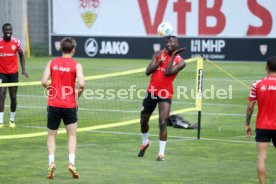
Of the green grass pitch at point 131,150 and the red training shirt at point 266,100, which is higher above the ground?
the red training shirt at point 266,100

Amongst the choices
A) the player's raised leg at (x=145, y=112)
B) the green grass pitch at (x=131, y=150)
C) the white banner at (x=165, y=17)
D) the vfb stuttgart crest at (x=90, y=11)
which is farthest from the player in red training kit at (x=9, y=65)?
the vfb stuttgart crest at (x=90, y=11)

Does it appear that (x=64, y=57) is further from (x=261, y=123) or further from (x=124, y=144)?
(x=124, y=144)

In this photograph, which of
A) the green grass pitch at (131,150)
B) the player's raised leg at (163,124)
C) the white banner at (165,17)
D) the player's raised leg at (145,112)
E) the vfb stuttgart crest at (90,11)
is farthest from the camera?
the vfb stuttgart crest at (90,11)

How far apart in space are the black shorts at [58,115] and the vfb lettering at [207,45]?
29.3 m

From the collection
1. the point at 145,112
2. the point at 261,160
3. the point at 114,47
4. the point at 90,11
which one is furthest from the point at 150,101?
the point at 90,11

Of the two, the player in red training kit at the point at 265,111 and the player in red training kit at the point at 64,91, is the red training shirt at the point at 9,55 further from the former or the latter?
the player in red training kit at the point at 265,111

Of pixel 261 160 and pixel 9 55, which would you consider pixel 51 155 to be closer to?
pixel 261 160

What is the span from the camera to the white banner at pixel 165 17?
41.7 metres

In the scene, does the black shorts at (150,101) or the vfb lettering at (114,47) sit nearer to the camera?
the black shorts at (150,101)

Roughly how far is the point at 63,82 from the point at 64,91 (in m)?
0.16

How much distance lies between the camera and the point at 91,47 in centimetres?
4484

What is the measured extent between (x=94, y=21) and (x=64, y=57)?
108 feet

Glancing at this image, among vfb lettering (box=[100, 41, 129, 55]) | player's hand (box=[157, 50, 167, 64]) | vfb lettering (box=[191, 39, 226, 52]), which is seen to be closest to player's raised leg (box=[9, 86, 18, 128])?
player's hand (box=[157, 50, 167, 64])

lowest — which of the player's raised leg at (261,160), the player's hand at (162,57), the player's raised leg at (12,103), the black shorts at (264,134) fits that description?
the player's raised leg at (12,103)
